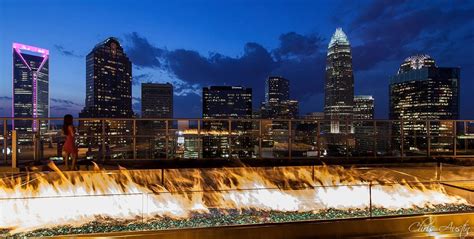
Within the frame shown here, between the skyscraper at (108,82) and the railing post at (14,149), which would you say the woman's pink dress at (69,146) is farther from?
the skyscraper at (108,82)

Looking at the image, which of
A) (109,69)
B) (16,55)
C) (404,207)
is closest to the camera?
(404,207)

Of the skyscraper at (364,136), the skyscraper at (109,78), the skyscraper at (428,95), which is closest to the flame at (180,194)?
the skyscraper at (364,136)

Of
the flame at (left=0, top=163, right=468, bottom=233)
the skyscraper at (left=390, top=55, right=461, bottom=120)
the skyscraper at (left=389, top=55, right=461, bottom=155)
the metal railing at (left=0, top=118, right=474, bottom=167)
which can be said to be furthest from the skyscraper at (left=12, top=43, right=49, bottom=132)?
the skyscraper at (left=390, top=55, right=461, bottom=120)

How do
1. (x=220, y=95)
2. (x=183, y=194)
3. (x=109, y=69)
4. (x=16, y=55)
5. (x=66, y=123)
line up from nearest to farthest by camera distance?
(x=183, y=194), (x=66, y=123), (x=220, y=95), (x=16, y=55), (x=109, y=69)

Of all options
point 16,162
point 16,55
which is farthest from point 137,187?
point 16,55

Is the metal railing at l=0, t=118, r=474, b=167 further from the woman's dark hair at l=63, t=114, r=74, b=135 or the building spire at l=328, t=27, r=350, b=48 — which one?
the building spire at l=328, t=27, r=350, b=48

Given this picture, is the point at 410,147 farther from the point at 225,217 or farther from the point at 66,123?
the point at 66,123

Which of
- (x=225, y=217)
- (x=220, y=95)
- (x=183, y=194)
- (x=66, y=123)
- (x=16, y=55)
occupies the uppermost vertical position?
(x=16, y=55)
